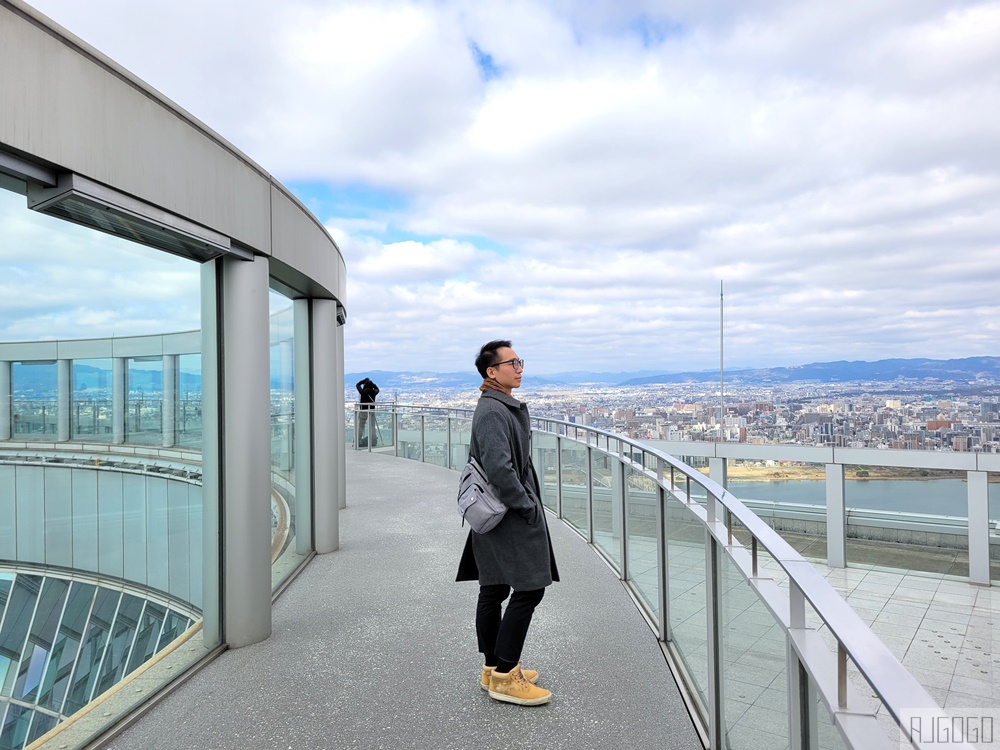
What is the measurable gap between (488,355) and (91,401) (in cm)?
196

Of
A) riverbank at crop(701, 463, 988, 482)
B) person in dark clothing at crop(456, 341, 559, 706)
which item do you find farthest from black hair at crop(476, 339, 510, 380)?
riverbank at crop(701, 463, 988, 482)

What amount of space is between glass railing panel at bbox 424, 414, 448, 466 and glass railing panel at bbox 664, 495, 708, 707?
989 cm

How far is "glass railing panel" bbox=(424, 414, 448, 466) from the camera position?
13961mm

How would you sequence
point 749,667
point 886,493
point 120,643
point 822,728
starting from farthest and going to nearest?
1. point 886,493
2. point 120,643
3. point 749,667
4. point 822,728

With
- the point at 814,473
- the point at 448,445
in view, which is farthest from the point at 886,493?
the point at 448,445

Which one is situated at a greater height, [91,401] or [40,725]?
[91,401]

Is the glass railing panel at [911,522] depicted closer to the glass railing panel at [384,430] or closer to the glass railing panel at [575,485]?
the glass railing panel at [575,485]

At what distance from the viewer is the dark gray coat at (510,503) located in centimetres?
306

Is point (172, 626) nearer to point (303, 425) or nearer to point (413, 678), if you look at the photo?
point (413, 678)

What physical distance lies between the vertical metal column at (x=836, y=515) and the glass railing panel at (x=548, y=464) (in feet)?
23.7

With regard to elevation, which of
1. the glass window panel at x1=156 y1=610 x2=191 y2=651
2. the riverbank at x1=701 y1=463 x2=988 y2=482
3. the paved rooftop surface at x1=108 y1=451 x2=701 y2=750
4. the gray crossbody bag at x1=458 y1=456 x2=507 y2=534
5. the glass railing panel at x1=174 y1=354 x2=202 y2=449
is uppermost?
the glass railing panel at x1=174 y1=354 x2=202 y2=449

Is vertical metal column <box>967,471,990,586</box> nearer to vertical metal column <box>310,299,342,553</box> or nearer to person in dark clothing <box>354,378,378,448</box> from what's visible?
vertical metal column <box>310,299,342,553</box>

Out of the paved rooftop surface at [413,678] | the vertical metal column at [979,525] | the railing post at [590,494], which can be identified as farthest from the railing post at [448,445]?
the vertical metal column at [979,525]

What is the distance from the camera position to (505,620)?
3.21 m
